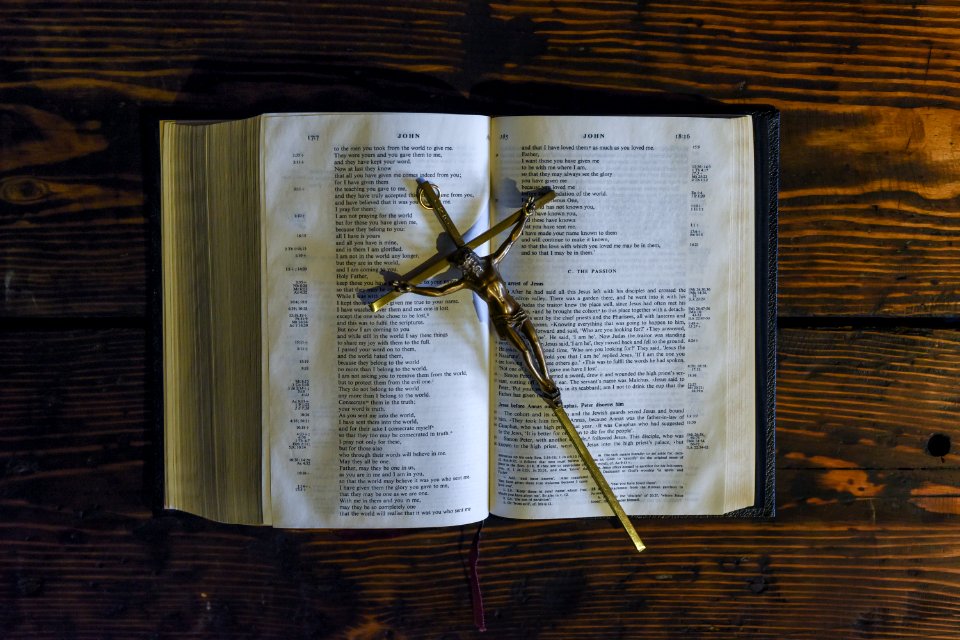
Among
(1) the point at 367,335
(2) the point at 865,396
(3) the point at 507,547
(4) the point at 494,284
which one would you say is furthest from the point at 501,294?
(2) the point at 865,396

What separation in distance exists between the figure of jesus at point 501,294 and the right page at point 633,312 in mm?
19

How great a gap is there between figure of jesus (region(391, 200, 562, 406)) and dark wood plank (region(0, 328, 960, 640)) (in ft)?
0.47

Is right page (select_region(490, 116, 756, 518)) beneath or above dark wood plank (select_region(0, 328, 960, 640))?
above

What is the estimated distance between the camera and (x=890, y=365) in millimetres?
559

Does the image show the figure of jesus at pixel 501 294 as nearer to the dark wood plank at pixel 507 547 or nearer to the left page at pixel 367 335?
the left page at pixel 367 335

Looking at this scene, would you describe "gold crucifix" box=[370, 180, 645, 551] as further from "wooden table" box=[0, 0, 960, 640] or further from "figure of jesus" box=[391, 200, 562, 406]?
"wooden table" box=[0, 0, 960, 640]

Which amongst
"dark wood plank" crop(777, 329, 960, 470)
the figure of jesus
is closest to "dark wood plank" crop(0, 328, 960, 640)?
"dark wood plank" crop(777, 329, 960, 470)

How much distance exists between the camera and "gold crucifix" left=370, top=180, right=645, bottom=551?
506mm

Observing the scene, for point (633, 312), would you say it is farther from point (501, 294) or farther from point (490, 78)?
point (490, 78)

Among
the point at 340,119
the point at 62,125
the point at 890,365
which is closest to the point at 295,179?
the point at 340,119

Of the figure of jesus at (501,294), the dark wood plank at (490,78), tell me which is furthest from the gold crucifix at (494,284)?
the dark wood plank at (490,78)

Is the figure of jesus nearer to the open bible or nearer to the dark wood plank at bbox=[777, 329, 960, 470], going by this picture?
the open bible

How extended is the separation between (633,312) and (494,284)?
0.12 metres

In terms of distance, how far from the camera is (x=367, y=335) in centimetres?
53
